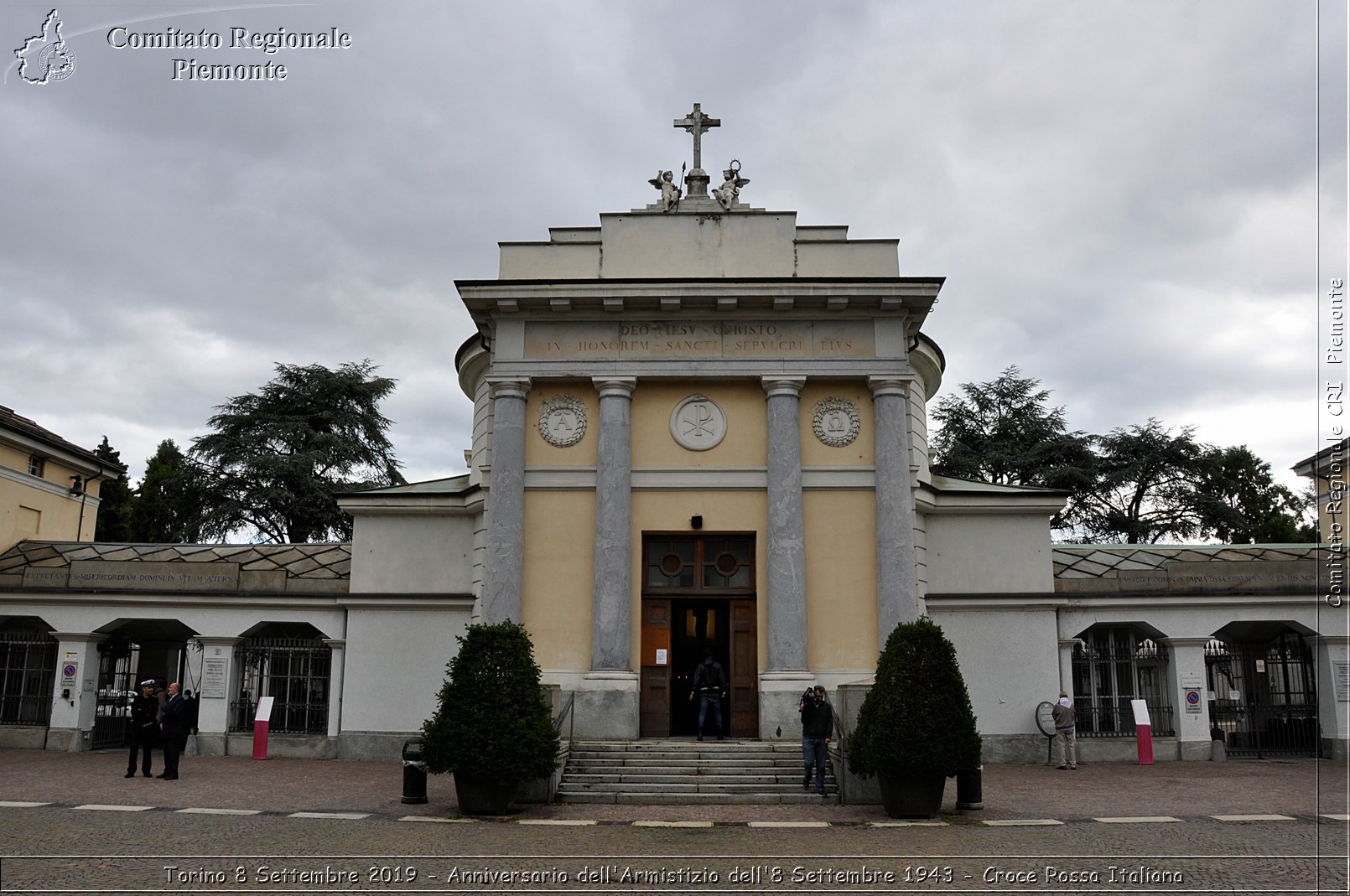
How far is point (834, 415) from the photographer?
19.2 metres

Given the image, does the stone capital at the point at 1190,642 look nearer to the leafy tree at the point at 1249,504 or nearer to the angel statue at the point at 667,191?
the angel statue at the point at 667,191

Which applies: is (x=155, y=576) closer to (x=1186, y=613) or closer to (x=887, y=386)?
(x=887, y=386)

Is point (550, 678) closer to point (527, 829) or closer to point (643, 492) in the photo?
point (643, 492)

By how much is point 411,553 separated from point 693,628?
248 inches

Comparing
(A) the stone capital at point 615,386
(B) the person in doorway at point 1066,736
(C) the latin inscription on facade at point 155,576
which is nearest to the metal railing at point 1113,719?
(B) the person in doorway at point 1066,736

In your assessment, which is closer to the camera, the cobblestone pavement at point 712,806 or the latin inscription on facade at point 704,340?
the cobblestone pavement at point 712,806

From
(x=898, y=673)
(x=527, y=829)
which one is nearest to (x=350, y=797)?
(x=527, y=829)

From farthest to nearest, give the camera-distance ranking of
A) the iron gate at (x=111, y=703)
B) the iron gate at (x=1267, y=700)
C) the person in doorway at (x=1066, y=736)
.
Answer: the iron gate at (x=111, y=703)
the iron gate at (x=1267, y=700)
the person in doorway at (x=1066, y=736)

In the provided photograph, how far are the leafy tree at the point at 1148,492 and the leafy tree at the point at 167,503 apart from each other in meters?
38.5

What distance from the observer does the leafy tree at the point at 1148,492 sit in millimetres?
44844

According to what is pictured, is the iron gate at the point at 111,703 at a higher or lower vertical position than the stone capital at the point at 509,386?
lower

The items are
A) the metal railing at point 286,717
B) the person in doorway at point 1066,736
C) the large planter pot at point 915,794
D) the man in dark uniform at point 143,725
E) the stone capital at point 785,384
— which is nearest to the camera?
the large planter pot at point 915,794

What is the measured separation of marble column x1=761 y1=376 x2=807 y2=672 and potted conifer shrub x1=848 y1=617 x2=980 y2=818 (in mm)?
4639

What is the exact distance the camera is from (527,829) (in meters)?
11.9
